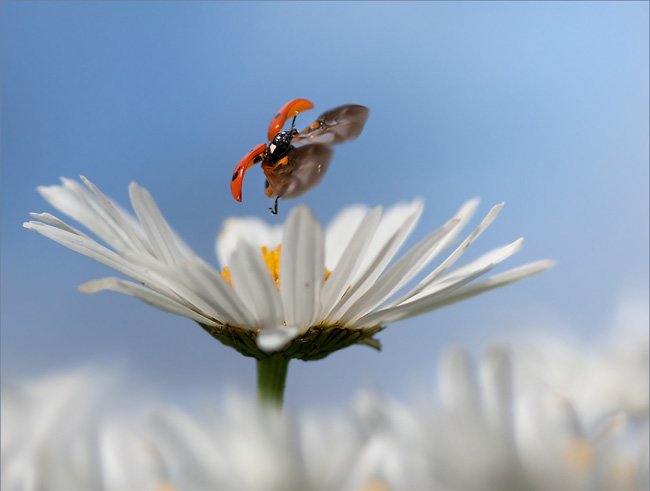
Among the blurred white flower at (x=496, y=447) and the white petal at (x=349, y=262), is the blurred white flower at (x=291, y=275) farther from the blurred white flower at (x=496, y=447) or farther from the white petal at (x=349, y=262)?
the blurred white flower at (x=496, y=447)

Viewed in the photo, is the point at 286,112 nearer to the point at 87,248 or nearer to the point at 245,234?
the point at 87,248

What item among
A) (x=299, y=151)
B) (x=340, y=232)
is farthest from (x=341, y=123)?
(x=340, y=232)

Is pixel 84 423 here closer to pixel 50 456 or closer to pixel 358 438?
pixel 50 456

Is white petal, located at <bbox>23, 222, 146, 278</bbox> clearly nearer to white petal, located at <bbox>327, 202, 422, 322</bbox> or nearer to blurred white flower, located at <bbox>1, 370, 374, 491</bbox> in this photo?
white petal, located at <bbox>327, 202, 422, 322</bbox>

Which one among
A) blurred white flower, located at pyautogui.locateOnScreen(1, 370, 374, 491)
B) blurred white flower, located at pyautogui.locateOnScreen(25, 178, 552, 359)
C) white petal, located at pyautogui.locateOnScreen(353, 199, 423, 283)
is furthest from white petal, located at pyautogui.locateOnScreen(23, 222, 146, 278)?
blurred white flower, located at pyautogui.locateOnScreen(1, 370, 374, 491)

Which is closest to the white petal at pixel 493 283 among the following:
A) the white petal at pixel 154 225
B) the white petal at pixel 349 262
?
the white petal at pixel 349 262

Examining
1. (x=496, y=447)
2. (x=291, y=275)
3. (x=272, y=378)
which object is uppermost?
(x=291, y=275)

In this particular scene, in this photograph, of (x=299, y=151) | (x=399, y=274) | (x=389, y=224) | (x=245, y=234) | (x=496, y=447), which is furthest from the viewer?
(x=245, y=234)
